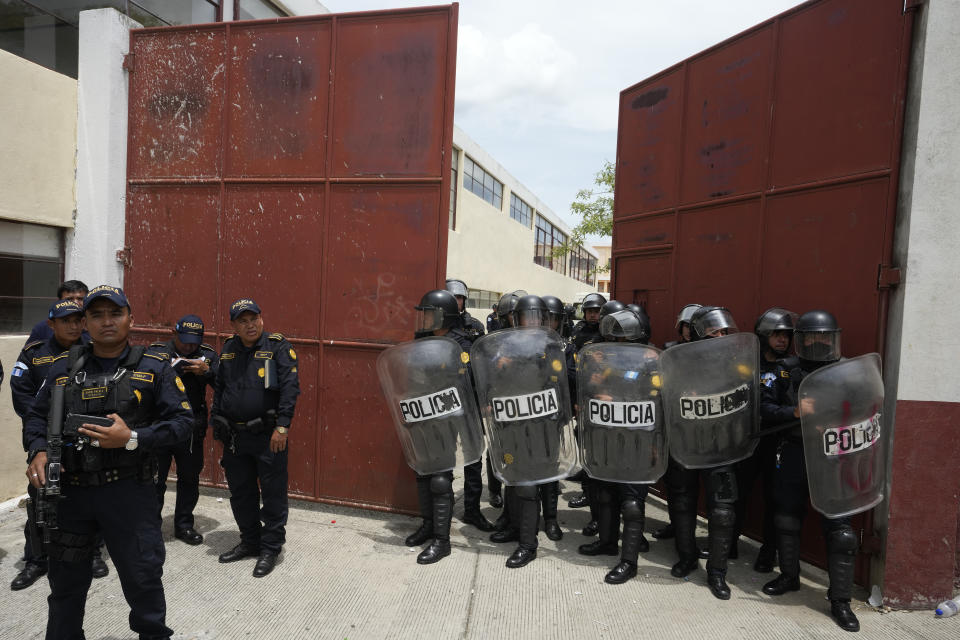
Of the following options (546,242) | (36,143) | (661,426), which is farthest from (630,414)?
(546,242)

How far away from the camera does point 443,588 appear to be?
3.64m

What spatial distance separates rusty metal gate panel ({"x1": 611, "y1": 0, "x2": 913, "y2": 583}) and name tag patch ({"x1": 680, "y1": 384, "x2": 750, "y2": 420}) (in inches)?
40.0

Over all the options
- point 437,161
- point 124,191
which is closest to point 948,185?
point 437,161

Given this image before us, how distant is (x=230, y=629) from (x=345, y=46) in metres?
4.57

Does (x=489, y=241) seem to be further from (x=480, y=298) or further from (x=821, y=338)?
(x=821, y=338)

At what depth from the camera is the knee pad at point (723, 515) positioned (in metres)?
3.63

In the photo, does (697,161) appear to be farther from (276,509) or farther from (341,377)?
(276,509)

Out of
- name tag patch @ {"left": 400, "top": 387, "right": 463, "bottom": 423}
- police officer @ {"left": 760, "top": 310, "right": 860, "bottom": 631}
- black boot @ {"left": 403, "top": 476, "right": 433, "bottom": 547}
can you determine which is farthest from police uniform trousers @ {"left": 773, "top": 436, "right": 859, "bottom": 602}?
black boot @ {"left": 403, "top": 476, "right": 433, "bottom": 547}

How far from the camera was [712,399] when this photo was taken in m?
3.50

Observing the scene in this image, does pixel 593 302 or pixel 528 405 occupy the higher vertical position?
pixel 593 302

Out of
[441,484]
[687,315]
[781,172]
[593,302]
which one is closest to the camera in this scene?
[441,484]

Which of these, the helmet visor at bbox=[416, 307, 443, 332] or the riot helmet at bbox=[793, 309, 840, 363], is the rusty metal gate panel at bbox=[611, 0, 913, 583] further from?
the helmet visor at bbox=[416, 307, 443, 332]

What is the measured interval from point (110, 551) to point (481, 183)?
67.8 feet

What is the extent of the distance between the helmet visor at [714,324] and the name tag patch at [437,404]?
1.78 metres
